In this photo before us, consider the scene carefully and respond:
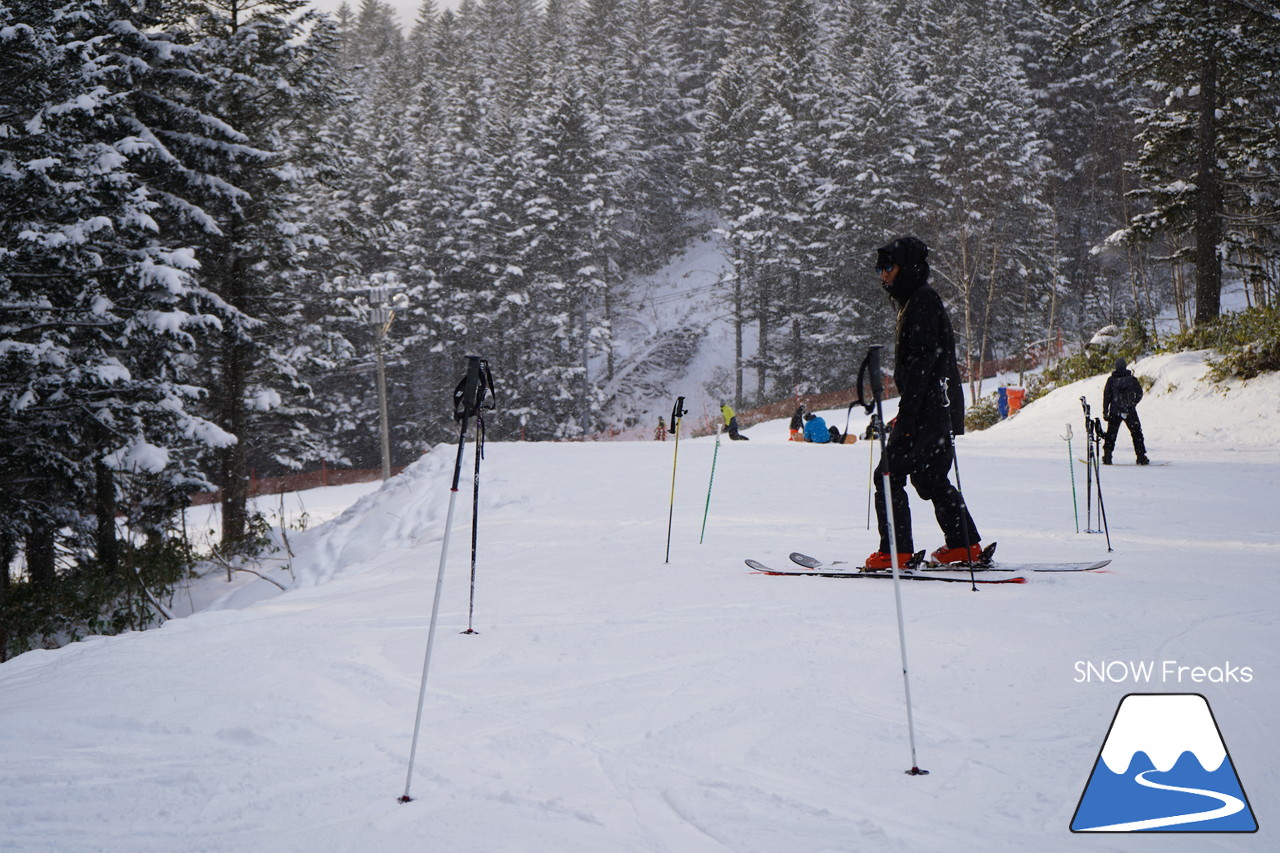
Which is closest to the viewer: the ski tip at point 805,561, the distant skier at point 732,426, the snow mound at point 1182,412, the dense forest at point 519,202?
the ski tip at point 805,561

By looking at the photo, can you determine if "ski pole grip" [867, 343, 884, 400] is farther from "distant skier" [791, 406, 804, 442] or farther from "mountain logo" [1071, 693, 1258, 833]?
"distant skier" [791, 406, 804, 442]

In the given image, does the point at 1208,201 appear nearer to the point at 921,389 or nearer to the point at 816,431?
the point at 816,431

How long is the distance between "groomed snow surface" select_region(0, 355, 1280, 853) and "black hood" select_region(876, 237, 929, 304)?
2149mm

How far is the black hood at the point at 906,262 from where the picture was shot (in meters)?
5.87

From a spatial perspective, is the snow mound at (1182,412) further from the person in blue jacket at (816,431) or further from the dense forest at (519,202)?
the person in blue jacket at (816,431)

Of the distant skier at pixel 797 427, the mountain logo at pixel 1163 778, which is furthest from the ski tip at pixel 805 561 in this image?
the distant skier at pixel 797 427

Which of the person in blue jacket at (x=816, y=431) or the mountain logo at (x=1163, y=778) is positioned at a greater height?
the person in blue jacket at (x=816, y=431)

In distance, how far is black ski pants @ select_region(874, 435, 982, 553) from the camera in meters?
5.82

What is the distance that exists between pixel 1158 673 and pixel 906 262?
10.2 feet

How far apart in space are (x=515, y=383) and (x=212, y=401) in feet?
78.0

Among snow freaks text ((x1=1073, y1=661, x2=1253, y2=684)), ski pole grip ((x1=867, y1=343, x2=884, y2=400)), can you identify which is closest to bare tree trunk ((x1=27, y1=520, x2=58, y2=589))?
ski pole grip ((x1=867, y1=343, x2=884, y2=400))

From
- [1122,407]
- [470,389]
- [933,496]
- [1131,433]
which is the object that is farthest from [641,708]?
[1122,407]

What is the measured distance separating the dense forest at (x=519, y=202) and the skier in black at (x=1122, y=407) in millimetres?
7162

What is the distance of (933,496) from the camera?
19.6 ft
